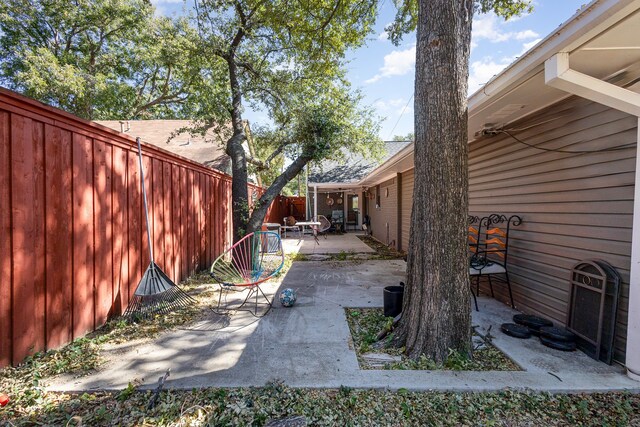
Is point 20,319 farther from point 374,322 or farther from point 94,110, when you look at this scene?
point 94,110

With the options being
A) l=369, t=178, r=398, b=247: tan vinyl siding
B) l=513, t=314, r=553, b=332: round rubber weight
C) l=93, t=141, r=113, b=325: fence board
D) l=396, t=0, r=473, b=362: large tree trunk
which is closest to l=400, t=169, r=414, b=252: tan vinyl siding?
l=369, t=178, r=398, b=247: tan vinyl siding

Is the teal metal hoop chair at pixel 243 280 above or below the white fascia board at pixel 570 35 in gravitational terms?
below

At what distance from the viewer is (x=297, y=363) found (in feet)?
7.66

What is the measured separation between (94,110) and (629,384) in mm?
17046

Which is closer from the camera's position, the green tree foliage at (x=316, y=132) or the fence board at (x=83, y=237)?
the fence board at (x=83, y=237)

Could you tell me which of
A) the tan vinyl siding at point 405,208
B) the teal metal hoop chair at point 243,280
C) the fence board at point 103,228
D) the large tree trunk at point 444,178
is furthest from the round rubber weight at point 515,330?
the tan vinyl siding at point 405,208

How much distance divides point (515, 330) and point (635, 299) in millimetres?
999

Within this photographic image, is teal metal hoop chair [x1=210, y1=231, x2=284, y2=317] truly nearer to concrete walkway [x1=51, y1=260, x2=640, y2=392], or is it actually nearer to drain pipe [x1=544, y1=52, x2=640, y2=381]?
concrete walkway [x1=51, y1=260, x2=640, y2=392]

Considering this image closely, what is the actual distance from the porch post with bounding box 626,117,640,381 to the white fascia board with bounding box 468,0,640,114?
2.74 feet

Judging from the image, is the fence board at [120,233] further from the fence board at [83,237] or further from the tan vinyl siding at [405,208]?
the tan vinyl siding at [405,208]

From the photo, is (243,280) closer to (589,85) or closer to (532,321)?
(532,321)

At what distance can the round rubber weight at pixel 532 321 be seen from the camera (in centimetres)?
290

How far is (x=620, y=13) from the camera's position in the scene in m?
1.70

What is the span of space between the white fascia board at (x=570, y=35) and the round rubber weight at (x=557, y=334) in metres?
2.29
